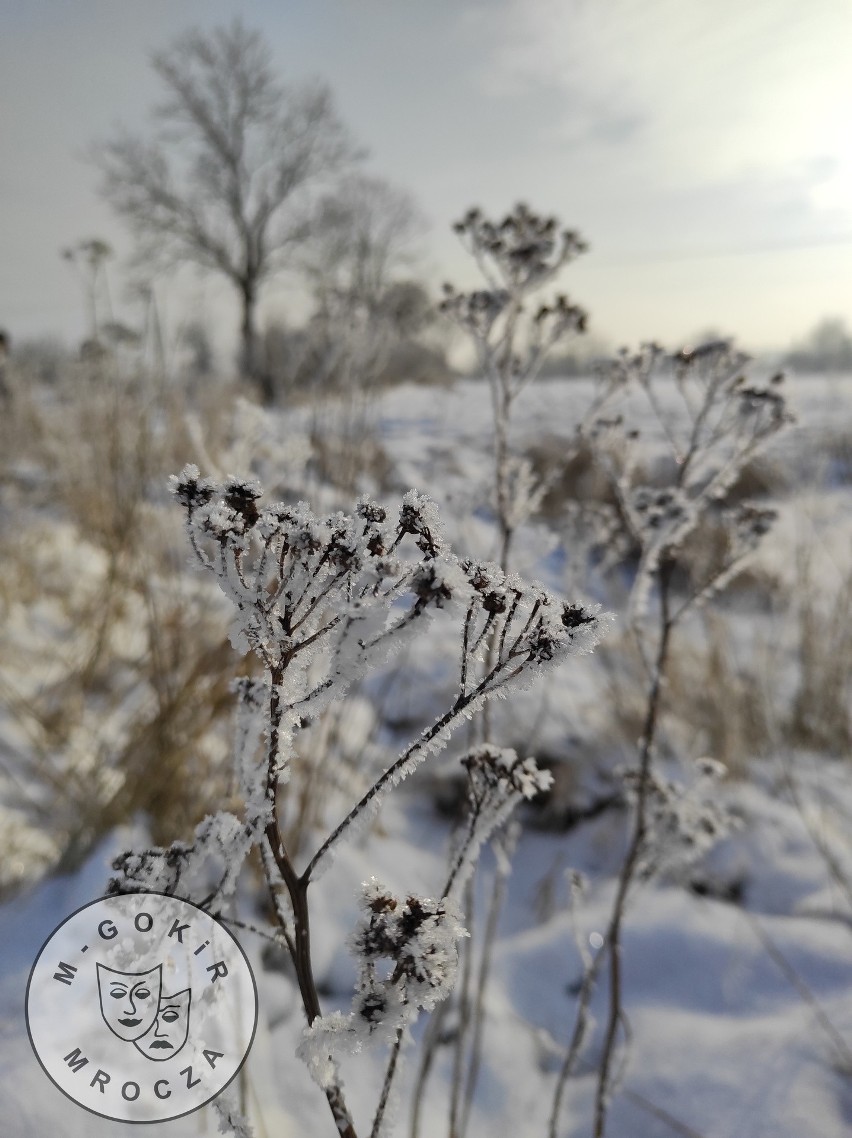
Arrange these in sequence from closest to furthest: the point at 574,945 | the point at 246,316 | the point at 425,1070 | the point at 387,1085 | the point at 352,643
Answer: the point at 352,643
the point at 387,1085
the point at 425,1070
the point at 574,945
the point at 246,316

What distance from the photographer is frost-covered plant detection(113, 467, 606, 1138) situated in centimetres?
43

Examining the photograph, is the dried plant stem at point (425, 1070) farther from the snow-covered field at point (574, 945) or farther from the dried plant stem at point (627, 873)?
the dried plant stem at point (627, 873)

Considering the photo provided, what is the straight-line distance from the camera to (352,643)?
1.37ft

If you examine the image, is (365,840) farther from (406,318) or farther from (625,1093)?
(406,318)

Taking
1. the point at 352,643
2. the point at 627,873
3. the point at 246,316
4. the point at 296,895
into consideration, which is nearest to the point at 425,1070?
the point at 627,873

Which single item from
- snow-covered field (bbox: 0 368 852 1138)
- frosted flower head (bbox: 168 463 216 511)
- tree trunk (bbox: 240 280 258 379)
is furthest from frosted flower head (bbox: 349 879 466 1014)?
tree trunk (bbox: 240 280 258 379)

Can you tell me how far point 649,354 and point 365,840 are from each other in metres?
1.51

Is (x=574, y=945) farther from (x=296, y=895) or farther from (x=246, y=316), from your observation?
(x=246, y=316)

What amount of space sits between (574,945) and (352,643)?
1763 millimetres

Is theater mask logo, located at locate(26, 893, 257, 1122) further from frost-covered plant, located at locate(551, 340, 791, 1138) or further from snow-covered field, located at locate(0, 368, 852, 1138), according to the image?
frost-covered plant, located at locate(551, 340, 791, 1138)

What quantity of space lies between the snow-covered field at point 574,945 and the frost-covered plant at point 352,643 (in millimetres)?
397

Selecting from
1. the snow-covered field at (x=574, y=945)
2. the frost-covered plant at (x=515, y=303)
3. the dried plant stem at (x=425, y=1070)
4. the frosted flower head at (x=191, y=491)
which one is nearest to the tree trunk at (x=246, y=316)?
the snow-covered field at (x=574, y=945)

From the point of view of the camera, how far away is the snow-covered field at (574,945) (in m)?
1.23

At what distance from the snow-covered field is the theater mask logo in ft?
0.92
